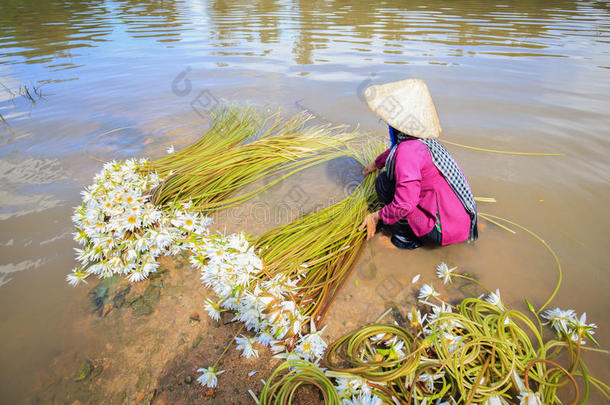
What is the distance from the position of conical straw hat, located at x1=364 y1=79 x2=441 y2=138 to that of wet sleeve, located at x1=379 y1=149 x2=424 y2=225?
0.41 feet

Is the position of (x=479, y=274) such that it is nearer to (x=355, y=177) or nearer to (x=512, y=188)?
(x=512, y=188)

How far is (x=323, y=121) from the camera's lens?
3754mm

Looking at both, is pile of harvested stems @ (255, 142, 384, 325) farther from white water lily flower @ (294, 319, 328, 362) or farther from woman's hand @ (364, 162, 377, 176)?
woman's hand @ (364, 162, 377, 176)

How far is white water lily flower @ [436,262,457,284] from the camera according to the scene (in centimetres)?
178

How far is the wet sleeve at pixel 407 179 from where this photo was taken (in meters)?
1.62

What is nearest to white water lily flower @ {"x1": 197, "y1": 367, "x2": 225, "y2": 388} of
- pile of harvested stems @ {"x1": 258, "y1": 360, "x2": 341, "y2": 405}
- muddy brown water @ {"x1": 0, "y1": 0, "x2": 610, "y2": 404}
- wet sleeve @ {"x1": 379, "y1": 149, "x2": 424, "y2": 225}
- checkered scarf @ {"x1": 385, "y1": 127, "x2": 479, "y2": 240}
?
muddy brown water @ {"x1": 0, "y1": 0, "x2": 610, "y2": 404}

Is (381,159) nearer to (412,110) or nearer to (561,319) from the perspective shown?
(412,110)

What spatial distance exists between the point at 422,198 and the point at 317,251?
734 millimetres

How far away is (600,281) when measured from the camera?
1.76 metres

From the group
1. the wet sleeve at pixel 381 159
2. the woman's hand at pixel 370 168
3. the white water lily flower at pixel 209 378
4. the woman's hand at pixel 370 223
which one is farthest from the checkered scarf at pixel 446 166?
the white water lily flower at pixel 209 378

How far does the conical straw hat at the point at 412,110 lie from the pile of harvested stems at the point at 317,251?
0.74 metres

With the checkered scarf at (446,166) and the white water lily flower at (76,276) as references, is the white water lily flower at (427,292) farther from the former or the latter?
the white water lily flower at (76,276)

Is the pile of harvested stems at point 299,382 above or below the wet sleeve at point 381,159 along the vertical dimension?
below

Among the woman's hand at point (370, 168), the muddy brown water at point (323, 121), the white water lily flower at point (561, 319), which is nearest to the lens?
the white water lily flower at point (561, 319)
